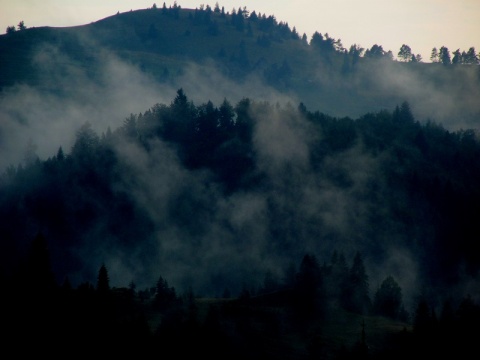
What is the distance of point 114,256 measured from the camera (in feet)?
530

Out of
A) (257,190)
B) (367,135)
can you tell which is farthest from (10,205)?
(367,135)

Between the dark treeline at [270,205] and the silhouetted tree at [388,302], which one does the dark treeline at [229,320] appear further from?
the dark treeline at [270,205]

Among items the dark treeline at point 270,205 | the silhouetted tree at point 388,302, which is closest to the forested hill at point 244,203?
the dark treeline at point 270,205

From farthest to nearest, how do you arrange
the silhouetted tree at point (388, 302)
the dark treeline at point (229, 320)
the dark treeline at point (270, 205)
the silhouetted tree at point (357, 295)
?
the dark treeline at point (270, 205) < the silhouetted tree at point (388, 302) < the silhouetted tree at point (357, 295) < the dark treeline at point (229, 320)

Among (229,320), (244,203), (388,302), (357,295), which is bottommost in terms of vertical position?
(388,302)

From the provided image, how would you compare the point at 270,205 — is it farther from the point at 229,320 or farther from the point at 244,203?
the point at 229,320

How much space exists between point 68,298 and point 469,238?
12655 cm

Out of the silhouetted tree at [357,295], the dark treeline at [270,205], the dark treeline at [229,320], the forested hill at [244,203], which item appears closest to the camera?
the dark treeline at [229,320]

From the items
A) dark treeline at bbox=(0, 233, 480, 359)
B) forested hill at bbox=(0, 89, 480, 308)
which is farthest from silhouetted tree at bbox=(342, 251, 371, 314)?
forested hill at bbox=(0, 89, 480, 308)

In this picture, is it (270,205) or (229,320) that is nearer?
(229,320)

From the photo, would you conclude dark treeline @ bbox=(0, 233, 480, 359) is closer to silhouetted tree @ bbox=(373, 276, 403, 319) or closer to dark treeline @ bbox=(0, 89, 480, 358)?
silhouetted tree @ bbox=(373, 276, 403, 319)

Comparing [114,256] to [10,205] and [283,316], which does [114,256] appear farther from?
[283,316]

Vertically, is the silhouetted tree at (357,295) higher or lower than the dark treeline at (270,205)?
lower

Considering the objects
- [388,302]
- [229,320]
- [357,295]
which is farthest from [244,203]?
[229,320]
